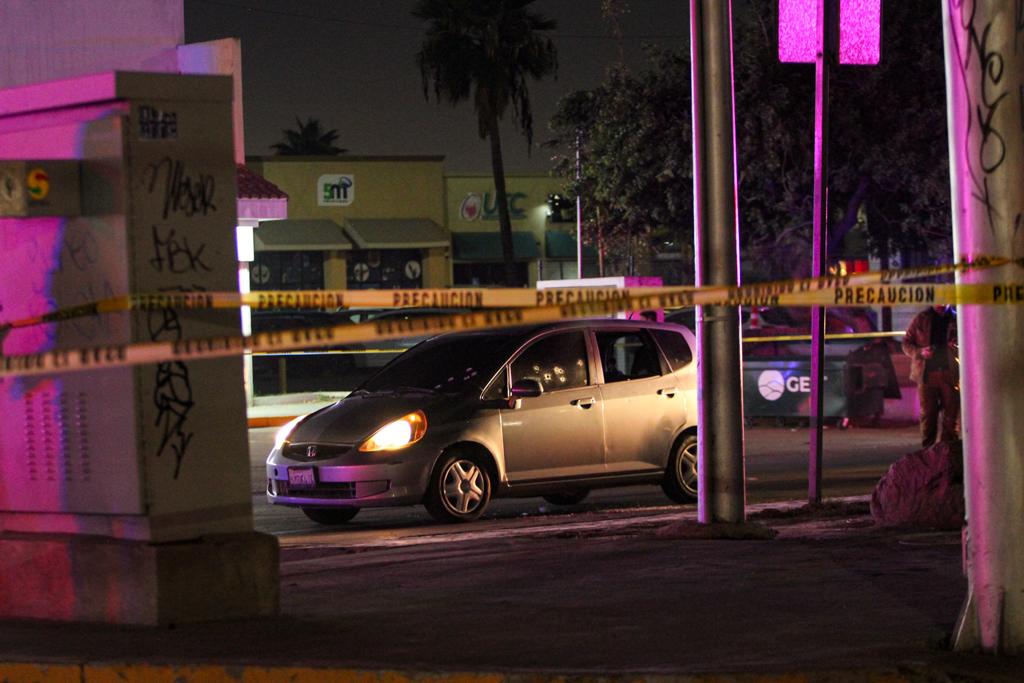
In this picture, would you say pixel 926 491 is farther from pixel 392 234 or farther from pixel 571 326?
pixel 392 234

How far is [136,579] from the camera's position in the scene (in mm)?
6695

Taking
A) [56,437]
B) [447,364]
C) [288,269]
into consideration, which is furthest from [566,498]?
[288,269]

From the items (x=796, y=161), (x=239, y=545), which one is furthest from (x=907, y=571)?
(x=796, y=161)

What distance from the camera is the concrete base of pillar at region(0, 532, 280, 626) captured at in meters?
6.68

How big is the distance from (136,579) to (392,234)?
57.7 metres

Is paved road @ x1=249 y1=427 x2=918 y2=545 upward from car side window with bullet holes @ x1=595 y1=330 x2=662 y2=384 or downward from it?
downward

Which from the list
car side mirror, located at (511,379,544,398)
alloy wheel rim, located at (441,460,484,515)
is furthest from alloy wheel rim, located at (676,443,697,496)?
alloy wheel rim, located at (441,460,484,515)

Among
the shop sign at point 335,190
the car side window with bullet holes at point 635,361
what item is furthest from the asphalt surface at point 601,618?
the shop sign at point 335,190

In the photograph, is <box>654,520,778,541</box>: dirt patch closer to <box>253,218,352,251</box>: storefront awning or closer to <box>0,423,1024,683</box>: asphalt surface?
<box>0,423,1024,683</box>: asphalt surface

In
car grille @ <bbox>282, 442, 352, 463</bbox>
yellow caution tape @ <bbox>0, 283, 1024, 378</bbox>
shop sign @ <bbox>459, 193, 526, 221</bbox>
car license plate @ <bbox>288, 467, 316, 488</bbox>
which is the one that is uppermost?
shop sign @ <bbox>459, 193, 526, 221</bbox>

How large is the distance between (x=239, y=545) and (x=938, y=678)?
3156mm

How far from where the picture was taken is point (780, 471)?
1639cm

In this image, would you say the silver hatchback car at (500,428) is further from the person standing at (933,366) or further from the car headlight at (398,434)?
the person standing at (933,366)

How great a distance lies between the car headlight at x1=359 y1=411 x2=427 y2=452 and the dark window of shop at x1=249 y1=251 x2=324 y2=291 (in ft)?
176
